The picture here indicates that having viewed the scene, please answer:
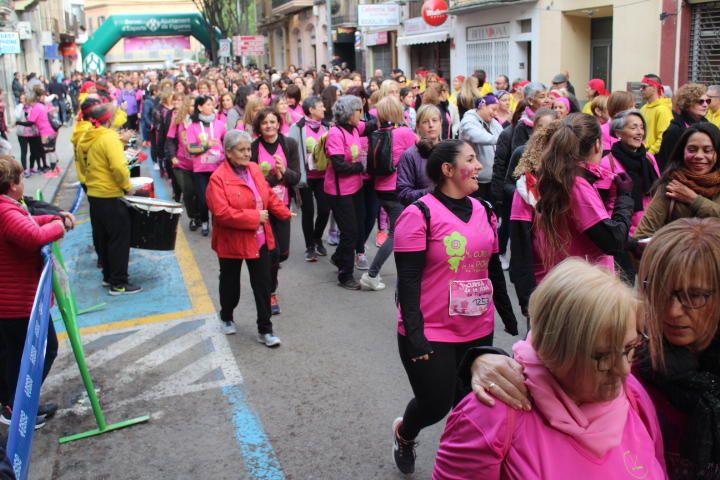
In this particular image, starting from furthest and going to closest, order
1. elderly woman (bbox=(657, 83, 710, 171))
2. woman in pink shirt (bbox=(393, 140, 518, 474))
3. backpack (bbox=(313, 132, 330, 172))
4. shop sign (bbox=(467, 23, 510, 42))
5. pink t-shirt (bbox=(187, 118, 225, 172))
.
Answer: shop sign (bbox=(467, 23, 510, 42)) → pink t-shirt (bbox=(187, 118, 225, 172)) → backpack (bbox=(313, 132, 330, 172)) → elderly woman (bbox=(657, 83, 710, 171)) → woman in pink shirt (bbox=(393, 140, 518, 474))

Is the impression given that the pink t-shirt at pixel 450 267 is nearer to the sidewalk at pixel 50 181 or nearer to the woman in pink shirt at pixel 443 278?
the woman in pink shirt at pixel 443 278

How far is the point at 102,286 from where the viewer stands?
7875mm

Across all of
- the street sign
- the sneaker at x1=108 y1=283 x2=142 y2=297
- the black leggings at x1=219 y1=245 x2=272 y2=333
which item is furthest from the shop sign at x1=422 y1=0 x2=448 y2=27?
the black leggings at x1=219 y1=245 x2=272 y2=333

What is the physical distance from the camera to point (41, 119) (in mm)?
15609

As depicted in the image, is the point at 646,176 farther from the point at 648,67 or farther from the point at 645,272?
the point at 648,67

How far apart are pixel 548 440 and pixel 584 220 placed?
84.8 inches

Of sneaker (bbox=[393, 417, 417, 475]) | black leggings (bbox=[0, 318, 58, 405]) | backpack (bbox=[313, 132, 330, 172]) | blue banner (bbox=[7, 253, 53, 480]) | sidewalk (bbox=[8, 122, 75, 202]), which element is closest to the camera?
blue banner (bbox=[7, 253, 53, 480])

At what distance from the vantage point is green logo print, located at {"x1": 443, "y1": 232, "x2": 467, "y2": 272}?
352 cm

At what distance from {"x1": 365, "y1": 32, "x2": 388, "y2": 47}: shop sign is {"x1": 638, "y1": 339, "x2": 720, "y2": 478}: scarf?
31.0 meters

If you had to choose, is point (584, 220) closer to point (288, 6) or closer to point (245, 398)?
point (245, 398)

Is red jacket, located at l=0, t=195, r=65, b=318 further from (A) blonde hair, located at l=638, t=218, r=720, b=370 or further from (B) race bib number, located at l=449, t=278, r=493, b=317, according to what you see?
(A) blonde hair, located at l=638, t=218, r=720, b=370

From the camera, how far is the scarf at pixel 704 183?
4199 mm

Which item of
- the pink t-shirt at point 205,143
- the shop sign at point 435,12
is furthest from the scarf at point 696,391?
the shop sign at point 435,12

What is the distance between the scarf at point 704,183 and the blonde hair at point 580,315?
273 cm
